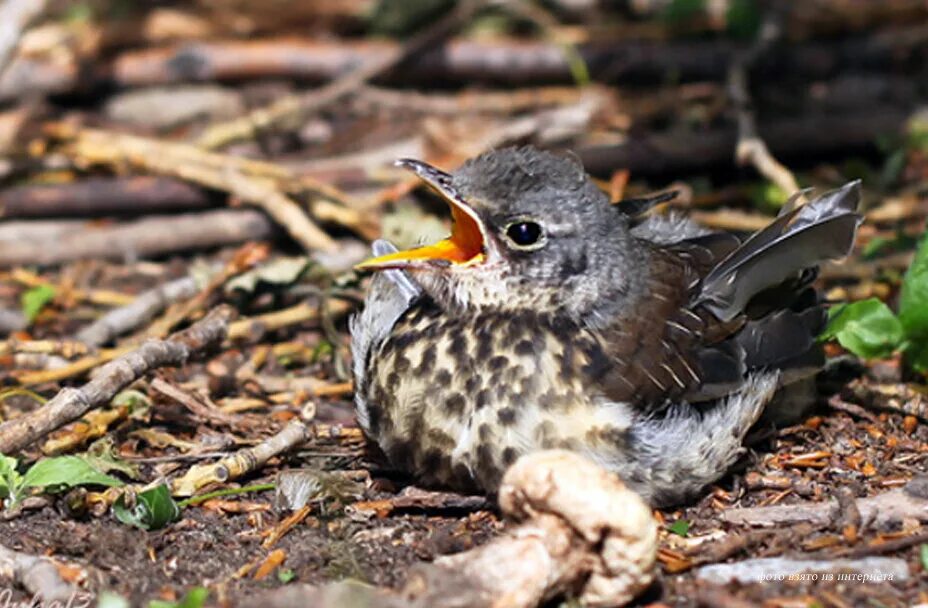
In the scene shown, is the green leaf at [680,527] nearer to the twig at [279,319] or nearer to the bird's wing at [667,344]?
the bird's wing at [667,344]

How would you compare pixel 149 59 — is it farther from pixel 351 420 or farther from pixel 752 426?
pixel 752 426

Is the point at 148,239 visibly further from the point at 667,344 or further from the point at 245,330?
the point at 667,344

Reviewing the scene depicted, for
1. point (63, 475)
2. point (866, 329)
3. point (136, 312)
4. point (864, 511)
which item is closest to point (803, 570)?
point (864, 511)

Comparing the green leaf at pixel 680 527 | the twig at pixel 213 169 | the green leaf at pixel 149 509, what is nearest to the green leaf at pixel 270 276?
the twig at pixel 213 169

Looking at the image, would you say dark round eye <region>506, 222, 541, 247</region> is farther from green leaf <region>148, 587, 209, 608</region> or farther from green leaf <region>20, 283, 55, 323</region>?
green leaf <region>20, 283, 55, 323</region>

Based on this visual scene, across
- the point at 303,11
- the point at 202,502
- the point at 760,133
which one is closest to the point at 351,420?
the point at 202,502

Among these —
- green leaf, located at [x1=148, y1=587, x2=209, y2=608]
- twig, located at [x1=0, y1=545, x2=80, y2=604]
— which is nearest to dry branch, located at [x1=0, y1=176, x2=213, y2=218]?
twig, located at [x1=0, y1=545, x2=80, y2=604]
